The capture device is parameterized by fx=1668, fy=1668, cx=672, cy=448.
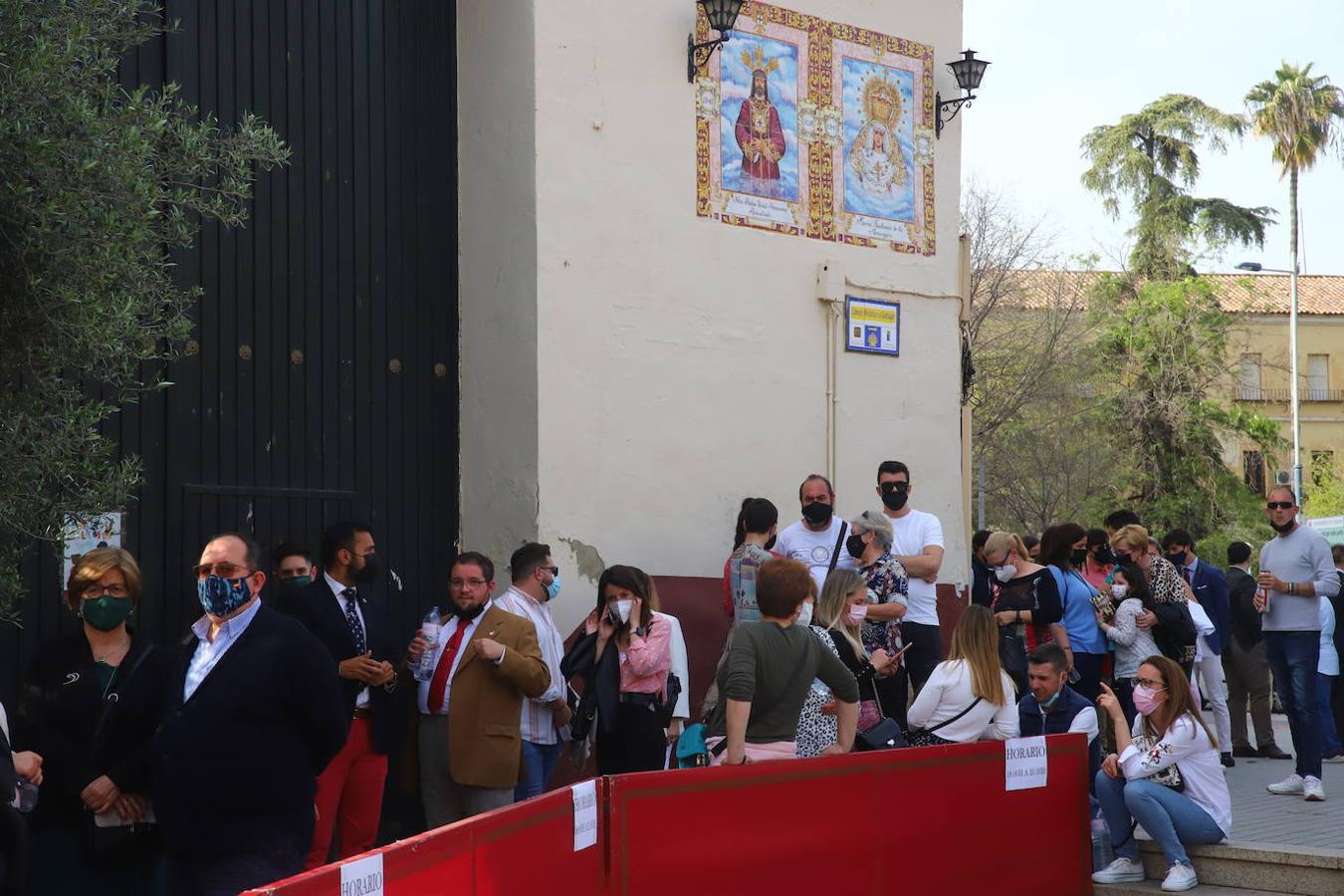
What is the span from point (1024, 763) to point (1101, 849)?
105 cm

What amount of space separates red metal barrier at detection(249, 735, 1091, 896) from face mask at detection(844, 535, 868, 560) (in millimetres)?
1531

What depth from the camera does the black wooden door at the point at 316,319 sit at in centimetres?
941

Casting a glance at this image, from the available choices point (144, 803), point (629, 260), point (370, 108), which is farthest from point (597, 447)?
point (144, 803)

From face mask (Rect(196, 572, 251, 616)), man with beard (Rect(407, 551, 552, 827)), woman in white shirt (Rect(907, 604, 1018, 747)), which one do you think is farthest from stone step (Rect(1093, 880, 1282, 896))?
face mask (Rect(196, 572, 251, 616))

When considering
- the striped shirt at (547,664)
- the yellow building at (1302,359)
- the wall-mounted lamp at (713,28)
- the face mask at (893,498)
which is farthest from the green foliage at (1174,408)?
the striped shirt at (547,664)

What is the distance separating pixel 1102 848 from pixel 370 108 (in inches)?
247

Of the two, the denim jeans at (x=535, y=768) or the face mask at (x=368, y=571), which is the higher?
the face mask at (x=368, y=571)

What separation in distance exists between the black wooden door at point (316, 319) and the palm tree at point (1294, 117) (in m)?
44.8

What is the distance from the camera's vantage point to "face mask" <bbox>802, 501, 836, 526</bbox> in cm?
993

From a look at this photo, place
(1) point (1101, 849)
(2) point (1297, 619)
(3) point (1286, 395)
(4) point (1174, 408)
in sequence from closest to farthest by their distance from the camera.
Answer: (1) point (1101, 849), (2) point (1297, 619), (4) point (1174, 408), (3) point (1286, 395)

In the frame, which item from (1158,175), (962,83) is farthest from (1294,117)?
(962,83)

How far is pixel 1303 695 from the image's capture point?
35.1 ft

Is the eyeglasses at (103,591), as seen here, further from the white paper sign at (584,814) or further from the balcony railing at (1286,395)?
the balcony railing at (1286,395)

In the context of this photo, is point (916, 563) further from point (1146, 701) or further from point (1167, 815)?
point (1167, 815)
